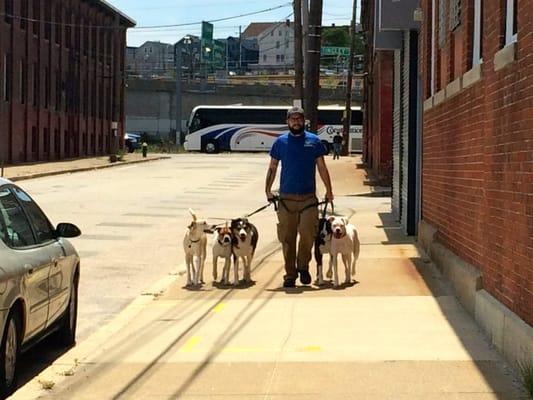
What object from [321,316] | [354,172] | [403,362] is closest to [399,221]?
[321,316]

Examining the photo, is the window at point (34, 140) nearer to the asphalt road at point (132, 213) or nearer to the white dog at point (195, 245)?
Answer: the asphalt road at point (132, 213)

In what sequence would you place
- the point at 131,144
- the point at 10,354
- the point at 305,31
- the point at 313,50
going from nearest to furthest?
the point at 10,354 → the point at 313,50 → the point at 305,31 → the point at 131,144

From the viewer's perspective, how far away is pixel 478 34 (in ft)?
28.2

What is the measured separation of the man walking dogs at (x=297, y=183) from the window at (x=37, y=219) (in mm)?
3562

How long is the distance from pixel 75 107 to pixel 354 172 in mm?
24857

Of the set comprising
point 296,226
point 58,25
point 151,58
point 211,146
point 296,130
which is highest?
point 151,58

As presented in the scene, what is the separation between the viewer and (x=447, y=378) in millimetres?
6320

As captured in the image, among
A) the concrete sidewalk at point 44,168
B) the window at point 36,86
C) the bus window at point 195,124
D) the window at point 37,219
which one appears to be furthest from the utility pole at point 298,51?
the bus window at point 195,124

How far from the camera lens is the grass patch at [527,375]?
5.59m

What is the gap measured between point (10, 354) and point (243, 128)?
64.2m

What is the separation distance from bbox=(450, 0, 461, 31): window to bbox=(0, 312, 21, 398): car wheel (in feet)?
19.2

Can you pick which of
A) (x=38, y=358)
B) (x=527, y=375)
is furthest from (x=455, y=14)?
(x=38, y=358)

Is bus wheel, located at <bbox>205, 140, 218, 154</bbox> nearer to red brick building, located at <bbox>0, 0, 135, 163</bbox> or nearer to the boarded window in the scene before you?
red brick building, located at <bbox>0, 0, 135, 163</bbox>

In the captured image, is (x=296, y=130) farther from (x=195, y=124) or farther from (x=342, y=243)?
(x=195, y=124)
